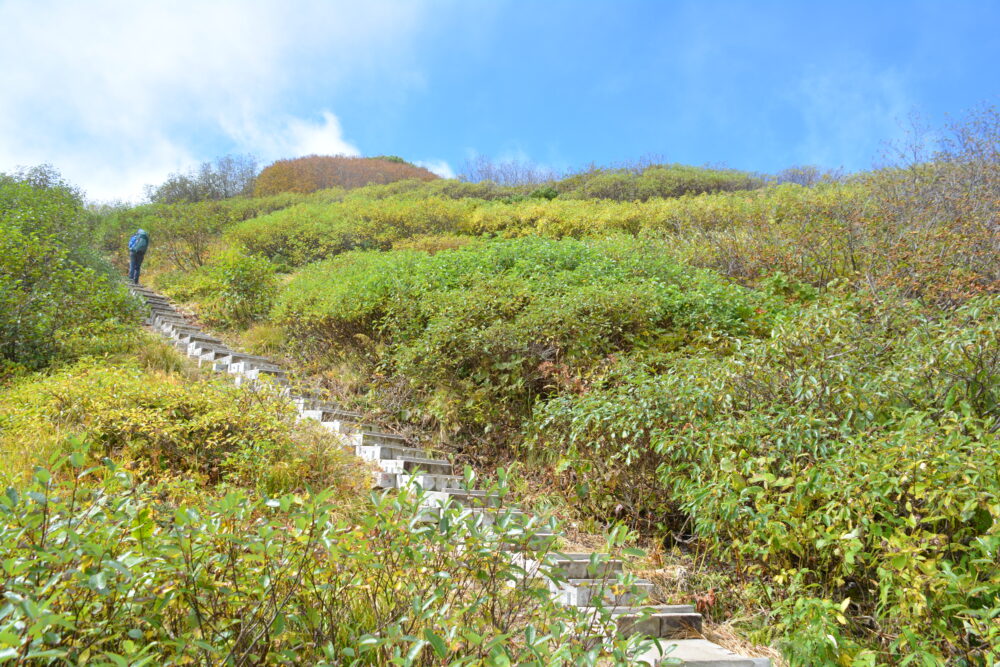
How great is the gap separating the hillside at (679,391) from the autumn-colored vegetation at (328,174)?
1557 centimetres

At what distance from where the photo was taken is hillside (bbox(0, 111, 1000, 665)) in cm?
324

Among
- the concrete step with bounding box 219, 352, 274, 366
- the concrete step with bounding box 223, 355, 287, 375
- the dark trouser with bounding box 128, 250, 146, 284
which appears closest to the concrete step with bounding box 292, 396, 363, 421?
the concrete step with bounding box 223, 355, 287, 375

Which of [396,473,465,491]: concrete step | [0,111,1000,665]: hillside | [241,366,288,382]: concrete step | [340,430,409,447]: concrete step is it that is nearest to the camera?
[0,111,1000,665]: hillside

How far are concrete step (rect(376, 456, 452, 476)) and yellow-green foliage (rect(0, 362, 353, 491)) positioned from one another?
39 cm

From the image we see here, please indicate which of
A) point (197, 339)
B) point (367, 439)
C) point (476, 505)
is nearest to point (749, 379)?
point (476, 505)

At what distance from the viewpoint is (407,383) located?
6.88 m

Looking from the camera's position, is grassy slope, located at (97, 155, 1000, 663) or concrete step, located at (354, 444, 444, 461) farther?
concrete step, located at (354, 444, 444, 461)

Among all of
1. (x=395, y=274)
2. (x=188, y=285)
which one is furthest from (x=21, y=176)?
(x=395, y=274)

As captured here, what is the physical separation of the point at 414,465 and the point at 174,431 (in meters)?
2.00

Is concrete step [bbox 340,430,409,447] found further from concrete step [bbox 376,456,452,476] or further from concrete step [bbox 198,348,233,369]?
concrete step [bbox 198,348,233,369]

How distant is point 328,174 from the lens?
92.9 feet

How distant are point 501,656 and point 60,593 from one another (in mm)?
1380

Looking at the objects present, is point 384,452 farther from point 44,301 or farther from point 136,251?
point 136,251

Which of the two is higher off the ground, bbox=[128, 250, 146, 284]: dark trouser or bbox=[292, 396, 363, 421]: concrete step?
bbox=[128, 250, 146, 284]: dark trouser
